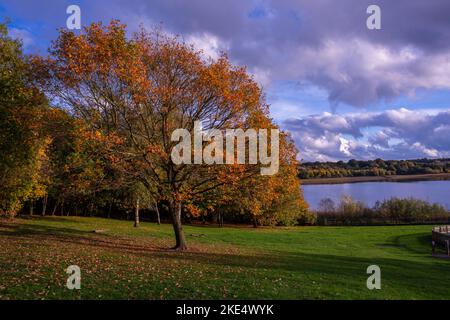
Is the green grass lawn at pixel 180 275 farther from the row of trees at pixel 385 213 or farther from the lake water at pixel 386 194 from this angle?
the lake water at pixel 386 194

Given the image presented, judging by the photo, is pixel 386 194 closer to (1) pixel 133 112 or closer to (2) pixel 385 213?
(2) pixel 385 213

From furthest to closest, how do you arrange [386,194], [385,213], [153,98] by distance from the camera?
1. [386,194]
2. [385,213]
3. [153,98]

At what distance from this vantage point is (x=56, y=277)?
12781 millimetres

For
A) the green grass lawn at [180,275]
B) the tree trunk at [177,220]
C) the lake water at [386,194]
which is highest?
the lake water at [386,194]

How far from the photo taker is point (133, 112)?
69.3 ft

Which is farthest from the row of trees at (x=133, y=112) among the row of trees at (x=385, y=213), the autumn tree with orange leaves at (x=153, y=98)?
the row of trees at (x=385, y=213)

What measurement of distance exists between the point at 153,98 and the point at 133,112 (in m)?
1.76

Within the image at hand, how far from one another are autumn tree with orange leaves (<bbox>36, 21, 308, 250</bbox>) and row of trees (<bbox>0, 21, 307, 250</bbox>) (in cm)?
5

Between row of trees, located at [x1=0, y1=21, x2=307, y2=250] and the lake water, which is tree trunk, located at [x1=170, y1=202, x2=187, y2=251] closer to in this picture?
row of trees, located at [x1=0, y1=21, x2=307, y2=250]

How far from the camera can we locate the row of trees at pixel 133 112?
62.0 feet

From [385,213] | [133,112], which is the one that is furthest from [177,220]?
[385,213]

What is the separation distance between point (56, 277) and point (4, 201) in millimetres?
20604

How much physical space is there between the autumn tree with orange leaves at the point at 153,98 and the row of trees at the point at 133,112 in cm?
5
